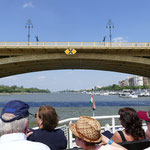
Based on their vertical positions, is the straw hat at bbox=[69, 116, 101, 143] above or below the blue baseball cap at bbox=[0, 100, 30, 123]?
below

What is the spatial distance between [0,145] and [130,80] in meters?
200

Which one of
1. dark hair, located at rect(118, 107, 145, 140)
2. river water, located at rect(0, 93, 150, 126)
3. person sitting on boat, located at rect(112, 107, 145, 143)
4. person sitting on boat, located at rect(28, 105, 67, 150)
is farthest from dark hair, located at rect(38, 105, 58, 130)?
river water, located at rect(0, 93, 150, 126)

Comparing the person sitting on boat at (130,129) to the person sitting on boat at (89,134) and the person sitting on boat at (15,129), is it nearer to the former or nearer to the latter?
the person sitting on boat at (89,134)

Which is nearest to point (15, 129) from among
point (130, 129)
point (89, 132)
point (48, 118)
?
point (89, 132)

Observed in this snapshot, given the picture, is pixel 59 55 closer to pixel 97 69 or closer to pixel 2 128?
pixel 97 69

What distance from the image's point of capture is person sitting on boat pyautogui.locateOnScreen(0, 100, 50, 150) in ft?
5.34

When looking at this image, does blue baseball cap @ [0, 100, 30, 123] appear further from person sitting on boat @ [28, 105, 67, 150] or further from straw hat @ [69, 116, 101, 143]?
person sitting on boat @ [28, 105, 67, 150]

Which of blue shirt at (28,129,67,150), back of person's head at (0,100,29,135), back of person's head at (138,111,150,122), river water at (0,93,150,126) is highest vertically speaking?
back of person's head at (0,100,29,135)

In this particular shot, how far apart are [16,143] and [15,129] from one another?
0.14 meters

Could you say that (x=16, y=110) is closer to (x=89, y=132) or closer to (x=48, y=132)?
(x=89, y=132)

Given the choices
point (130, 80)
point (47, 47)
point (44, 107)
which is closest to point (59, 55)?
point (47, 47)

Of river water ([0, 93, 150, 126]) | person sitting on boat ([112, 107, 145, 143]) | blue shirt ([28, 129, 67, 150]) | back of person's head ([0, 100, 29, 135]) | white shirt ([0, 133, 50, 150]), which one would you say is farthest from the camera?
river water ([0, 93, 150, 126])

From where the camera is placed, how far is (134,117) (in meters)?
2.92

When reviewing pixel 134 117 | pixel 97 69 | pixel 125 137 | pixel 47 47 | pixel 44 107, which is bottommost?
pixel 125 137
